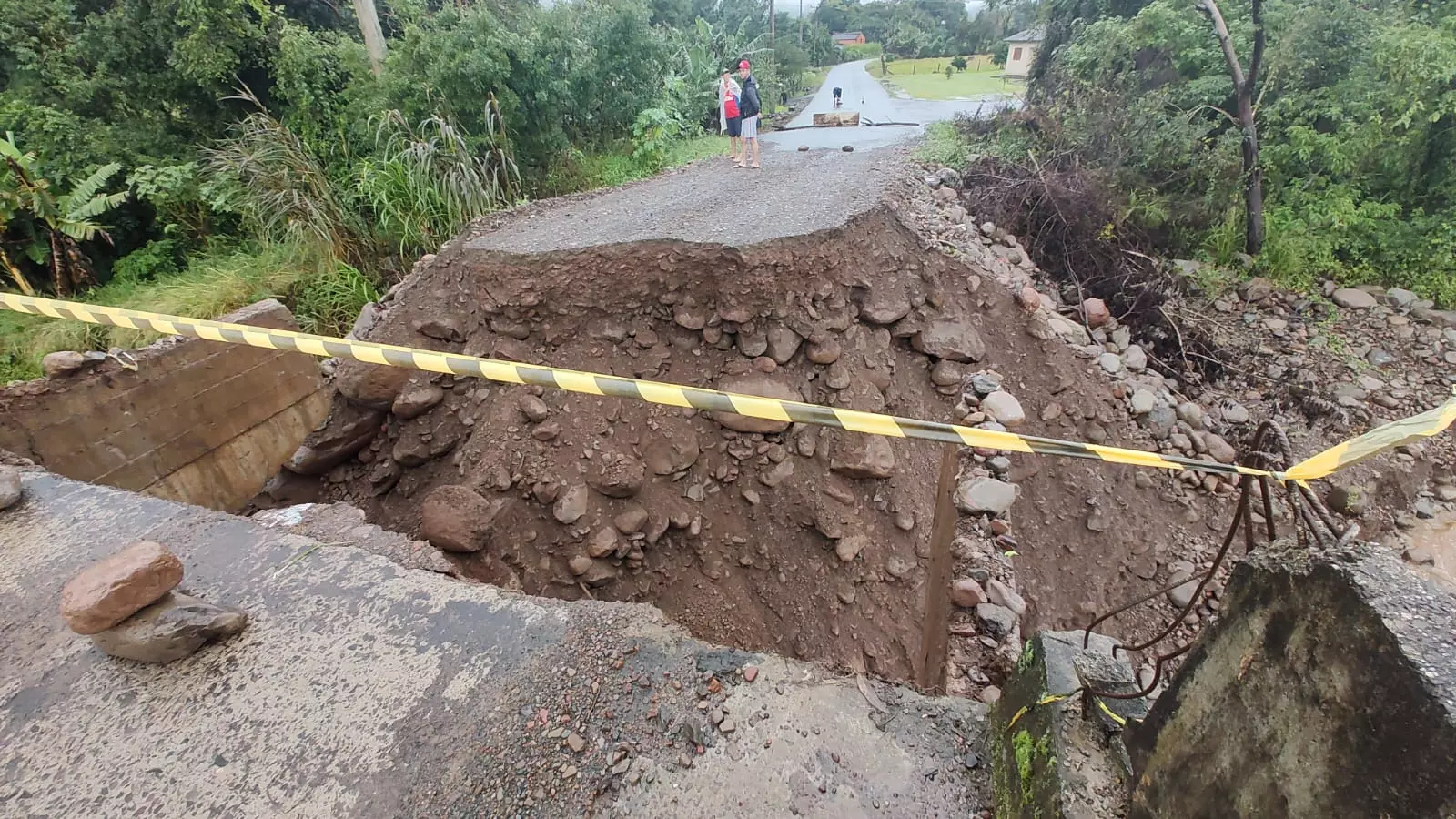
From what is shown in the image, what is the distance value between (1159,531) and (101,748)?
6.02 meters

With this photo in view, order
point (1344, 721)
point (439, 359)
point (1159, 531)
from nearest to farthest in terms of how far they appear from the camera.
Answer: point (1344, 721) < point (439, 359) < point (1159, 531)

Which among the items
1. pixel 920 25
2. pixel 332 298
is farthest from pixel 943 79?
pixel 332 298

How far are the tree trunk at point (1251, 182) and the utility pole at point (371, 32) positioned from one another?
30.8 feet

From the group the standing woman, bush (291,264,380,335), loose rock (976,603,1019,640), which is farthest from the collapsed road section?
the standing woman

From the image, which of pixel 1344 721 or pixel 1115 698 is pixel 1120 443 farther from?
pixel 1344 721

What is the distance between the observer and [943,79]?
77.9 ft

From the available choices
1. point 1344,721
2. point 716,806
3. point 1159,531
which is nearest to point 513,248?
point 716,806

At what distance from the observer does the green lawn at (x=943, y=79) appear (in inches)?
674

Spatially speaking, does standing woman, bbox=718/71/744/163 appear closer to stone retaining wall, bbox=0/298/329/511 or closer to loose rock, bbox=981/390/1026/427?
loose rock, bbox=981/390/1026/427

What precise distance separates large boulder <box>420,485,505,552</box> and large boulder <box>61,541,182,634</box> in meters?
1.79

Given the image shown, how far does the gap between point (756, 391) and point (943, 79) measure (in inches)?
982

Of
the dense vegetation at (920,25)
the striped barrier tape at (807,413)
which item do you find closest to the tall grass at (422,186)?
the striped barrier tape at (807,413)

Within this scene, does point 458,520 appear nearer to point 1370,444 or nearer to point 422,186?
point 422,186

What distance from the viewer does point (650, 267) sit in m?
4.36
